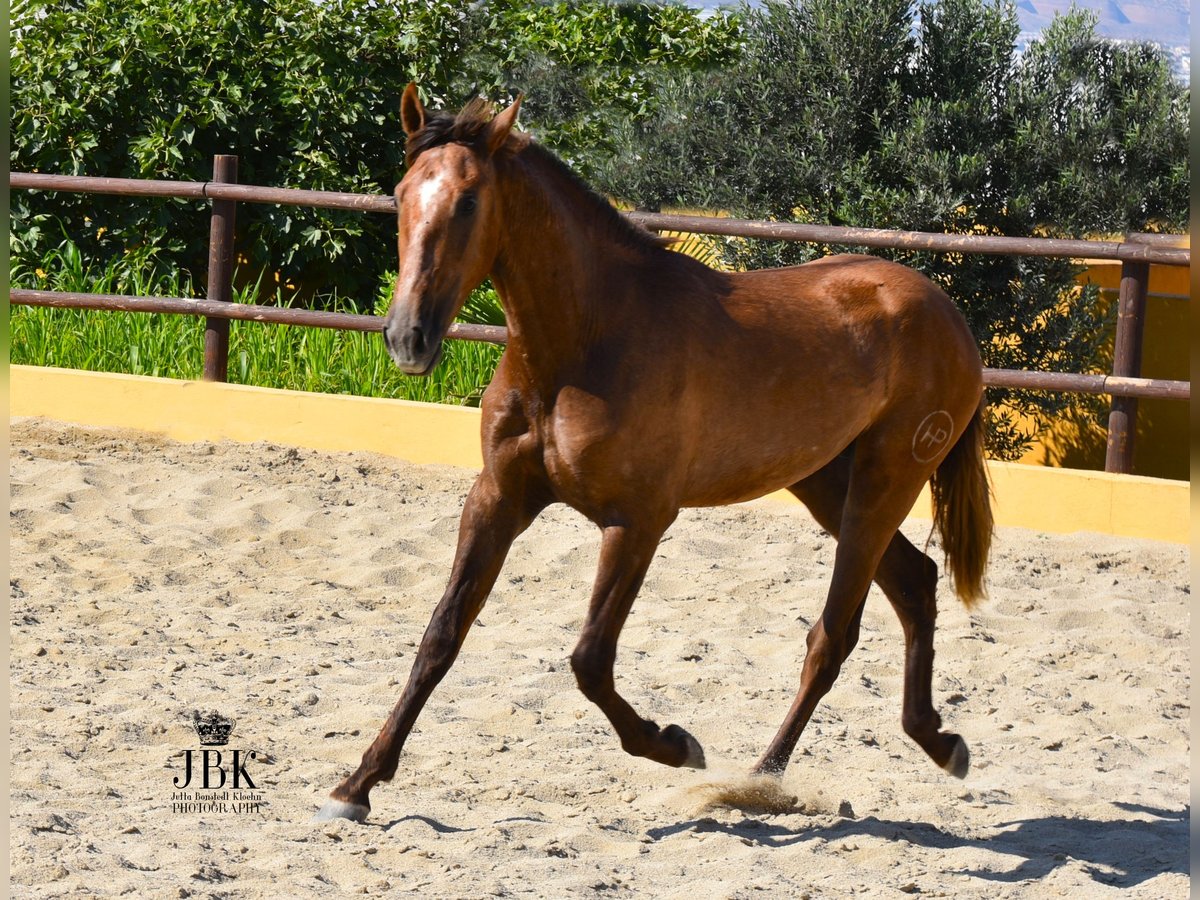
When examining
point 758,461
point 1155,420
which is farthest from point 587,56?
point 758,461

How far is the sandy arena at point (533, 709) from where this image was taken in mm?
3221

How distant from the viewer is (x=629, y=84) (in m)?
9.59

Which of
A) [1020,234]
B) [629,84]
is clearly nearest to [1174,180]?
[1020,234]

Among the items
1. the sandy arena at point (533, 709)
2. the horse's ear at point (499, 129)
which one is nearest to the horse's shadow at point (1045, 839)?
the sandy arena at point (533, 709)

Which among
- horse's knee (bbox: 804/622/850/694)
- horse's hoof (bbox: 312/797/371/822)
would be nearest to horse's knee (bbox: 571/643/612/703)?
horse's hoof (bbox: 312/797/371/822)

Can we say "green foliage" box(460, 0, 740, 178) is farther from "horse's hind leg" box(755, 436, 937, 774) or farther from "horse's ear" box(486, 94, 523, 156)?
"horse's ear" box(486, 94, 523, 156)

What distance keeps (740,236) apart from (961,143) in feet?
4.79

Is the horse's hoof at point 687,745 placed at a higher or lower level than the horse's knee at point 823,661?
lower

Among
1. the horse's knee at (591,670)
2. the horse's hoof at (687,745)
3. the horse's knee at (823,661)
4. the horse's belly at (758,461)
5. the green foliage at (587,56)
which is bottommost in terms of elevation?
the horse's hoof at (687,745)

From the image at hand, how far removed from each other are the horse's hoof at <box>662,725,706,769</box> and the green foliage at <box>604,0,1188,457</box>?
4370 mm

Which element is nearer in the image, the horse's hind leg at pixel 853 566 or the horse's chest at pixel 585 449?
the horse's chest at pixel 585 449

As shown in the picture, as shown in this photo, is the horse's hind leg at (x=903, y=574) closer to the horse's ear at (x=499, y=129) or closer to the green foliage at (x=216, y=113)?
the horse's ear at (x=499, y=129)

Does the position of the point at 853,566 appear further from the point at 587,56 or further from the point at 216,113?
the point at 587,56

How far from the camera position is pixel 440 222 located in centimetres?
308
